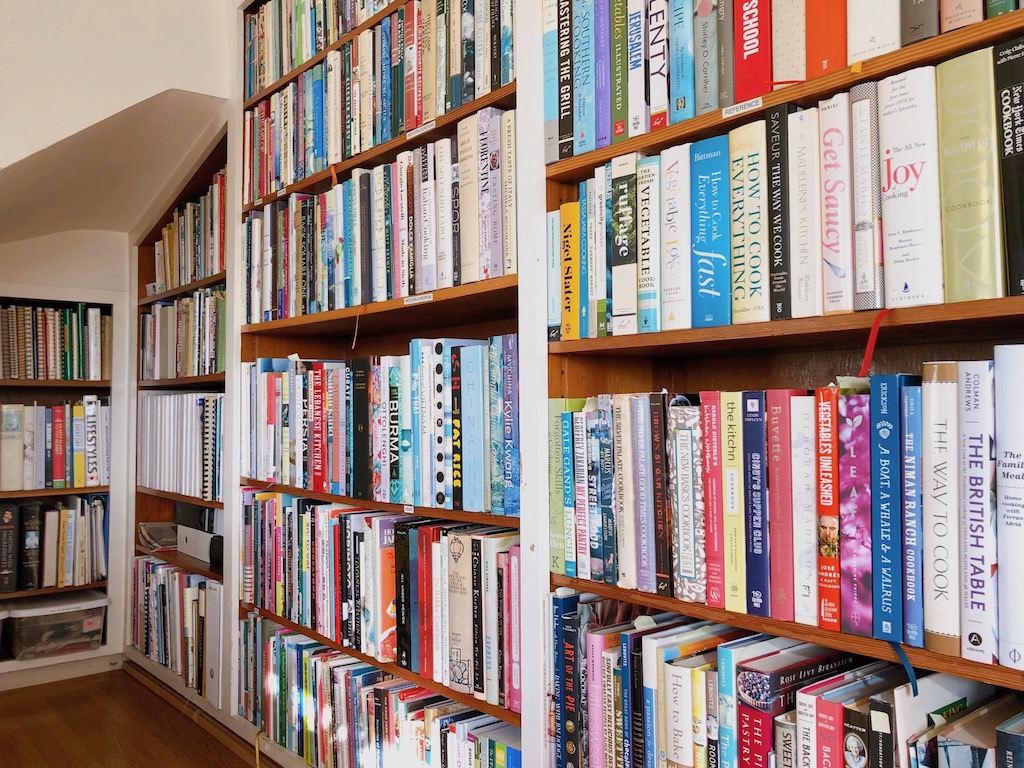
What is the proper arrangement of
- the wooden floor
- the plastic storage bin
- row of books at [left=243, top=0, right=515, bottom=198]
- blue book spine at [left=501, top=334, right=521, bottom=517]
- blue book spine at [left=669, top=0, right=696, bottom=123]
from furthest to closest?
1. the plastic storage bin
2. the wooden floor
3. row of books at [left=243, top=0, right=515, bottom=198]
4. blue book spine at [left=501, top=334, right=521, bottom=517]
5. blue book spine at [left=669, top=0, right=696, bottom=123]

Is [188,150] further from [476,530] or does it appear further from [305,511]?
[476,530]

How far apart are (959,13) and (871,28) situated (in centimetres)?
10

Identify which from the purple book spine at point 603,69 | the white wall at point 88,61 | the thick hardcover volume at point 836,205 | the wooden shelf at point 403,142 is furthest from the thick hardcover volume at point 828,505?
the white wall at point 88,61

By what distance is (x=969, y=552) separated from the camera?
0.82 meters

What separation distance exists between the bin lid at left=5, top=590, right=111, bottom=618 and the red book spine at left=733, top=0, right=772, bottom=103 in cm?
301

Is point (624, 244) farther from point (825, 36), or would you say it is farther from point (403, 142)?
point (403, 142)

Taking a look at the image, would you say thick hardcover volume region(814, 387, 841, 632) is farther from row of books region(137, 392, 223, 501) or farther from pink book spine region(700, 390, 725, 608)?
row of books region(137, 392, 223, 501)

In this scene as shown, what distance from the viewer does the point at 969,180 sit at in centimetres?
83

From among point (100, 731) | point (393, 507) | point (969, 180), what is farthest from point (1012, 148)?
point (100, 731)

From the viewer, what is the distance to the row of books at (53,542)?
9.53 ft

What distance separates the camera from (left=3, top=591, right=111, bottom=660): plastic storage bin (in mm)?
2895

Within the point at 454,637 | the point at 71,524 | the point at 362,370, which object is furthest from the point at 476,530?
the point at 71,524

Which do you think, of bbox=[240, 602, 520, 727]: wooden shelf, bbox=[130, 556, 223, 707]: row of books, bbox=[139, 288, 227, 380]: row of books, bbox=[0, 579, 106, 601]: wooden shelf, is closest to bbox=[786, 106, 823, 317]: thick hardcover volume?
bbox=[240, 602, 520, 727]: wooden shelf

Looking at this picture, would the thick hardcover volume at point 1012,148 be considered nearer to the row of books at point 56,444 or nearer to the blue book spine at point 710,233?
the blue book spine at point 710,233
